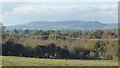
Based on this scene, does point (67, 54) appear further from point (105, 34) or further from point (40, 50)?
point (105, 34)

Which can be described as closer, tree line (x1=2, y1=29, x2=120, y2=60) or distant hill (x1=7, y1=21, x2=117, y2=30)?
tree line (x1=2, y1=29, x2=120, y2=60)

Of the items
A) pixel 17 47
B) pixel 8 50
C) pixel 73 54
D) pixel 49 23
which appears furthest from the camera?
pixel 49 23

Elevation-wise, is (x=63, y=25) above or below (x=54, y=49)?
above

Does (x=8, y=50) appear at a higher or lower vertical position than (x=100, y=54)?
higher

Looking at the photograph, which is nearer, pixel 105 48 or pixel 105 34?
pixel 105 48

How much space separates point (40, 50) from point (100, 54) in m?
7.81

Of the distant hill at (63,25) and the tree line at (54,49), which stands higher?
the distant hill at (63,25)

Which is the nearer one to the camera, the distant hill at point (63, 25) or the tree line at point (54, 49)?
the tree line at point (54, 49)

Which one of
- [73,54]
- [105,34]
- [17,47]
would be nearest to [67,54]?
[73,54]

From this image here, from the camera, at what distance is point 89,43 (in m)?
28.8

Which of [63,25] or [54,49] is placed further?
[63,25]

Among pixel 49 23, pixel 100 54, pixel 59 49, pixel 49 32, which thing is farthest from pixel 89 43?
pixel 49 23

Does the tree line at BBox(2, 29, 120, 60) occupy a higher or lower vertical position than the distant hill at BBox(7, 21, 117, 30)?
lower

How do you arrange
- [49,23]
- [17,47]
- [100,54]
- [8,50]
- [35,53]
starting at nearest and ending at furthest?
[8,50]
[17,47]
[35,53]
[100,54]
[49,23]
